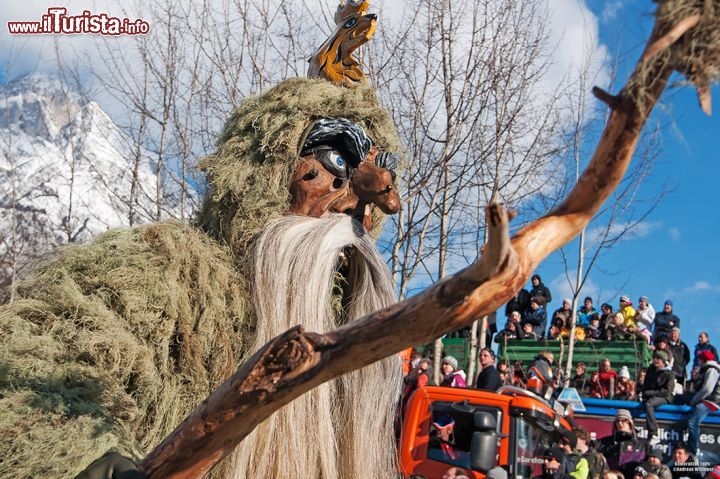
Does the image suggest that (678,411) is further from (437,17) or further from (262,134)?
(262,134)

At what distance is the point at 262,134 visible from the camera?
11.7ft

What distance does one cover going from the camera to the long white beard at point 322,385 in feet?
10.2

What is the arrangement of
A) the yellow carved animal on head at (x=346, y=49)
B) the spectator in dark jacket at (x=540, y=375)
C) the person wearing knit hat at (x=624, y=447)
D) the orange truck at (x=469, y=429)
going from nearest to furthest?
1. the yellow carved animal on head at (x=346, y=49)
2. the orange truck at (x=469, y=429)
3. the person wearing knit hat at (x=624, y=447)
4. the spectator in dark jacket at (x=540, y=375)

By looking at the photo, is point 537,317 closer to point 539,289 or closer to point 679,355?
point 539,289

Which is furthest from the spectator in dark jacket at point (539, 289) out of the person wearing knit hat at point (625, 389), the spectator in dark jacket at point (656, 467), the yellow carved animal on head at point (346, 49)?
the yellow carved animal on head at point (346, 49)

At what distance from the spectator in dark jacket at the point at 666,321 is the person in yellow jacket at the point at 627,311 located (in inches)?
17.4

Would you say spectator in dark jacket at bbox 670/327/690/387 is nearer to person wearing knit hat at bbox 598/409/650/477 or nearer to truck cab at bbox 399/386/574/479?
person wearing knit hat at bbox 598/409/650/477

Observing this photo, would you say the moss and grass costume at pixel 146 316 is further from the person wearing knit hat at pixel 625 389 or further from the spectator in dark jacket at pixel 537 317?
the spectator in dark jacket at pixel 537 317

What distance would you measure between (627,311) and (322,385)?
9.77 meters

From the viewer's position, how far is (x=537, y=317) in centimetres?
1236

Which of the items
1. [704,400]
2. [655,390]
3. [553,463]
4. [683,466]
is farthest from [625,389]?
[553,463]

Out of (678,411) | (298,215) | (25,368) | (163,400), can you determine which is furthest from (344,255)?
(678,411)

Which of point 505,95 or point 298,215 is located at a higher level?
point 505,95

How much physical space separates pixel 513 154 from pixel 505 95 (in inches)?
27.6
